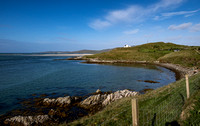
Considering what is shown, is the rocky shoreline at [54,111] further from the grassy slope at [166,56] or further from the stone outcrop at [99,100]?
the grassy slope at [166,56]

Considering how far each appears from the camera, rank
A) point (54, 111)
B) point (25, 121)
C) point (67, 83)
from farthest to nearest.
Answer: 1. point (67, 83)
2. point (54, 111)
3. point (25, 121)

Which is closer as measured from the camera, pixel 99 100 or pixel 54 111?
pixel 54 111

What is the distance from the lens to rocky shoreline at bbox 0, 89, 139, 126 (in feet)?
41.0

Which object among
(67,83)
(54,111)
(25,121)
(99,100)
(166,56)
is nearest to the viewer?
(25,121)

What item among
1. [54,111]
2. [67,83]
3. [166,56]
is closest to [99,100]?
[54,111]

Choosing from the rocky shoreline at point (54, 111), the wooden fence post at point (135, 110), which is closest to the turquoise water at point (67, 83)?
the rocky shoreline at point (54, 111)

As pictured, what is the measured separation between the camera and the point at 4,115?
14.4 meters

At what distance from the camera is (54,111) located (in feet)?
48.1

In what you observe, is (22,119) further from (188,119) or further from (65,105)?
(188,119)

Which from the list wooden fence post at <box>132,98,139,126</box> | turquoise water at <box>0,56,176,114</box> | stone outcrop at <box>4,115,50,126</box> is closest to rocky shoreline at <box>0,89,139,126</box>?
stone outcrop at <box>4,115,50,126</box>

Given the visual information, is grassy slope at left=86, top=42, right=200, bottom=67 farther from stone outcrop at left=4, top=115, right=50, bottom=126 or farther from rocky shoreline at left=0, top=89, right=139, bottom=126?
stone outcrop at left=4, top=115, right=50, bottom=126

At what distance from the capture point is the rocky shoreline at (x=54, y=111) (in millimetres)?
12486

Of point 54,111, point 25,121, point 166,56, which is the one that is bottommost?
point 54,111

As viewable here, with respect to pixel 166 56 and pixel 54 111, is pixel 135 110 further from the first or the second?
pixel 166 56
